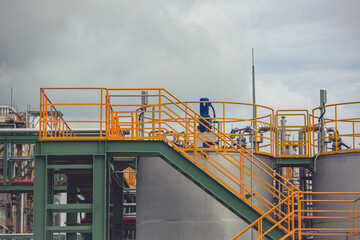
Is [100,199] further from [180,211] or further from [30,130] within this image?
[30,130]

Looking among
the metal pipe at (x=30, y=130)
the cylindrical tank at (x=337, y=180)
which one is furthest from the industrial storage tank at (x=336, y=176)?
the metal pipe at (x=30, y=130)

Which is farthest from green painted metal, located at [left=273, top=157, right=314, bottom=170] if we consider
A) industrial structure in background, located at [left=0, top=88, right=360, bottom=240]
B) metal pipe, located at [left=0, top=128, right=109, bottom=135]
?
metal pipe, located at [left=0, top=128, right=109, bottom=135]

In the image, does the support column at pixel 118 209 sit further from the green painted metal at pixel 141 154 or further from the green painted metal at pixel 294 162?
the green painted metal at pixel 294 162

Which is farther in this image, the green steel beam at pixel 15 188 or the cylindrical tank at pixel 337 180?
the green steel beam at pixel 15 188

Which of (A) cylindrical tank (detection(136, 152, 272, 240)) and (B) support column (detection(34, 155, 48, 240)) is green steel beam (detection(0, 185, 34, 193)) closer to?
(A) cylindrical tank (detection(136, 152, 272, 240))

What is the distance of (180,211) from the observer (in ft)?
74.6

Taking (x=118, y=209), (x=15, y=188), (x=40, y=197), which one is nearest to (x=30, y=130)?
(x=15, y=188)

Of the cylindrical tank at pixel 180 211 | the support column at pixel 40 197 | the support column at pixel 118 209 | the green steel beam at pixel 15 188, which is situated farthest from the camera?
the green steel beam at pixel 15 188

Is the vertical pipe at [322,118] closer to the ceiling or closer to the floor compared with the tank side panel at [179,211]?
closer to the ceiling

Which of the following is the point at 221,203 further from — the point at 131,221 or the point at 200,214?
the point at 131,221

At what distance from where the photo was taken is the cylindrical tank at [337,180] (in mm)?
23781

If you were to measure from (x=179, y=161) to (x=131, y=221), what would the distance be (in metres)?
12.0

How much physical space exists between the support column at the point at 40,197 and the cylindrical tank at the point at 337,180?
9.76 m

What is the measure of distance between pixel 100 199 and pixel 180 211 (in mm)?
3067
